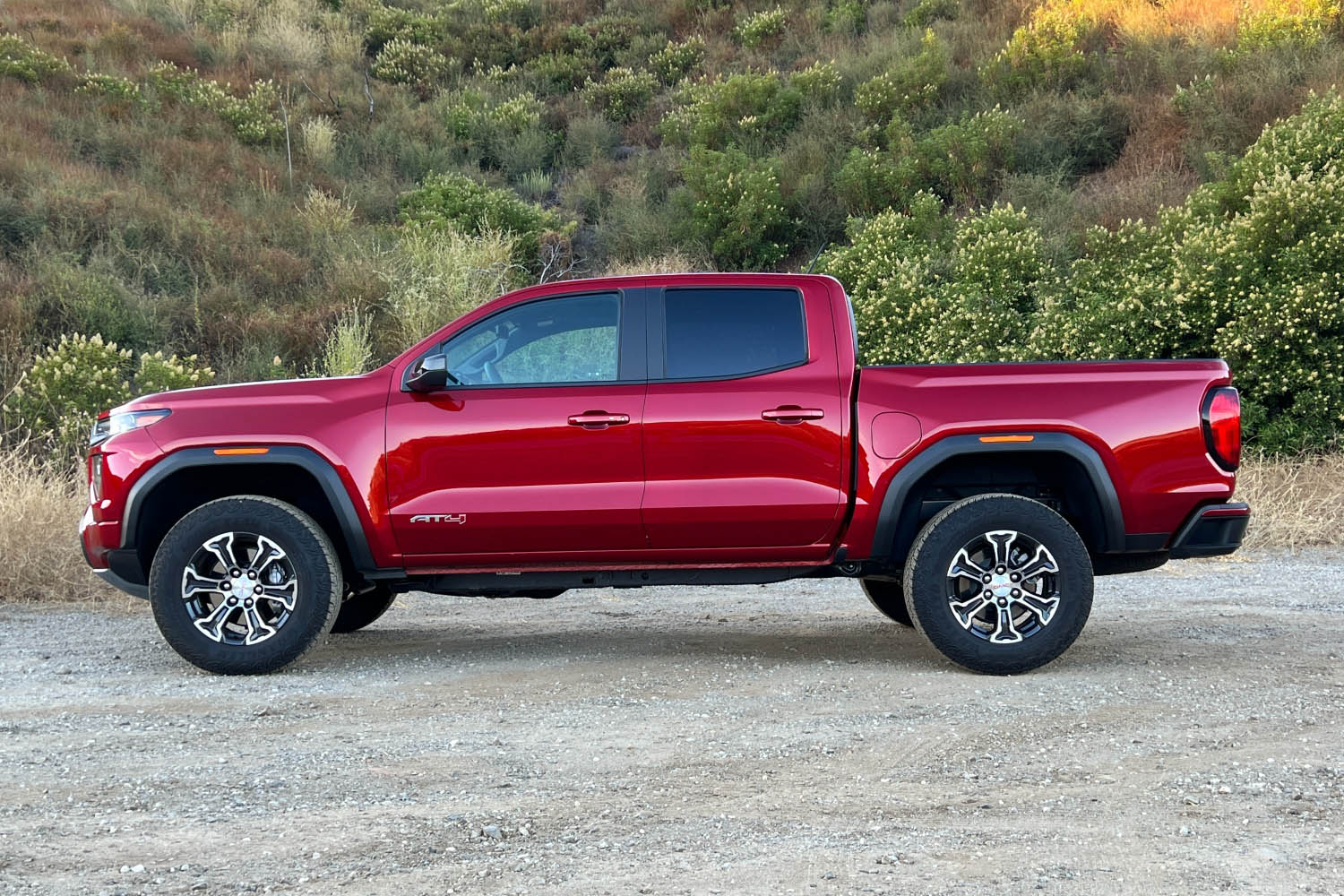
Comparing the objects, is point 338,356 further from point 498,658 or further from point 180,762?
point 180,762

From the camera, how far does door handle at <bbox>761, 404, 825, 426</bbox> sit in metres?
6.27

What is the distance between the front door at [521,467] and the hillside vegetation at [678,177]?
7714 millimetres

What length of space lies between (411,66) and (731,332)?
22.8 metres

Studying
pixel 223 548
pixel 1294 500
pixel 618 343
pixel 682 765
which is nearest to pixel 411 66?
pixel 1294 500

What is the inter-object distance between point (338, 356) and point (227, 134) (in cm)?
915

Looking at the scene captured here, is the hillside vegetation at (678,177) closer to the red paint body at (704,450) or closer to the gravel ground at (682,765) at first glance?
the gravel ground at (682,765)

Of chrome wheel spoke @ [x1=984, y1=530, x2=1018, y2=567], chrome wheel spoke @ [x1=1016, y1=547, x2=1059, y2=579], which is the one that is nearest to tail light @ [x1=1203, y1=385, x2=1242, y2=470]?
chrome wheel spoke @ [x1=1016, y1=547, x2=1059, y2=579]

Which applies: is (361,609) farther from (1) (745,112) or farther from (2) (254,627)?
(1) (745,112)

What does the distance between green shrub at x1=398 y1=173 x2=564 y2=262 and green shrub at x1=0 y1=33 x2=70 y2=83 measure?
24.5 feet

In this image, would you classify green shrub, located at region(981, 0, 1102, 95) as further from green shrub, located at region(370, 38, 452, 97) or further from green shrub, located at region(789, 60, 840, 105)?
green shrub, located at region(370, 38, 452, 97)

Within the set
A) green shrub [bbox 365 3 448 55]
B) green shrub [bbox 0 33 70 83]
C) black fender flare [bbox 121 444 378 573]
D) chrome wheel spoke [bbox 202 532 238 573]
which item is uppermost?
green shrub [bbox 365 3 448 55]

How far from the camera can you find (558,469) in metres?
6.30

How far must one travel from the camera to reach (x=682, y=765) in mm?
4762

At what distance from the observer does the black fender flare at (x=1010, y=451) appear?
6234 mm
